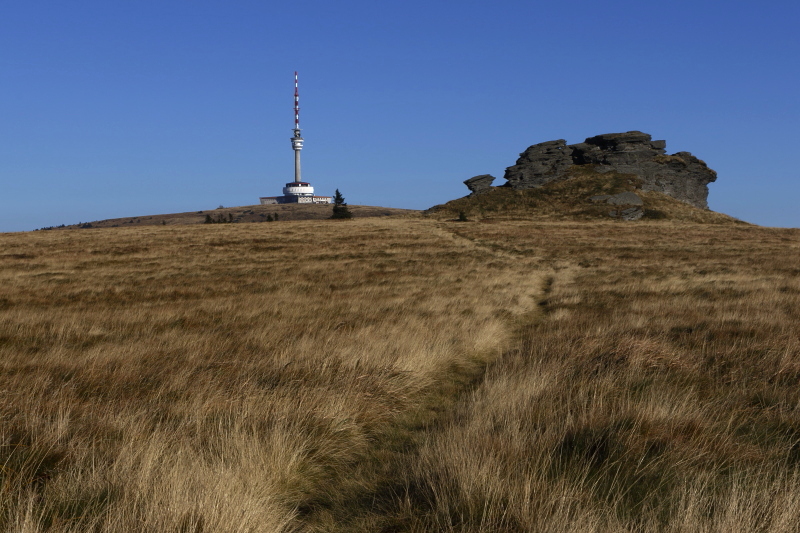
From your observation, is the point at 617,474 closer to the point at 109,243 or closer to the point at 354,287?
the point at 354,287

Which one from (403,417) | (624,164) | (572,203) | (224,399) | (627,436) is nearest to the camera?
(627,436)

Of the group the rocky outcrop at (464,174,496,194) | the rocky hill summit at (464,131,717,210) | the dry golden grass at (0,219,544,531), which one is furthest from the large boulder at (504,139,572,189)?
the dry golden grass at (0,219,544,531)

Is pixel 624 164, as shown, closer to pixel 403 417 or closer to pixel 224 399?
pixel 403 417

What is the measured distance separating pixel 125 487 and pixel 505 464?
96.7 inches

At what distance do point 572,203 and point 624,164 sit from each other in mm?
18035

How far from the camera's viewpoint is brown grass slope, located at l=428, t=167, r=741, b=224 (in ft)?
238

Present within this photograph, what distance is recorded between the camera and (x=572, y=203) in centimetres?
7831

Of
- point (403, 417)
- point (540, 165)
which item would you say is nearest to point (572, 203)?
point (540, 165)

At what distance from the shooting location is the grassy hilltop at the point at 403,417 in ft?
10.2

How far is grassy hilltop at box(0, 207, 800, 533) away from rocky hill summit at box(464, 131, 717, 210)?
8150 centimetres

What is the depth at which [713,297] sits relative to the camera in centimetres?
1348

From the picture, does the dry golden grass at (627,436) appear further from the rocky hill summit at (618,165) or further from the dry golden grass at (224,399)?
the rocky hill summit at (618,165)

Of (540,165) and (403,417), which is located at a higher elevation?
(540,165)

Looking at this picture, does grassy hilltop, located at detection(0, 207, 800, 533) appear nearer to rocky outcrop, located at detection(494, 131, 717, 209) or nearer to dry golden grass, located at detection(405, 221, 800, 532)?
dry golden grass, located at detection(405, 221, 800, 532)
